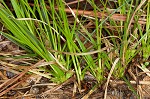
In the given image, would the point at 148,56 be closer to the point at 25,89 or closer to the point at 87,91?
the point at 87,91

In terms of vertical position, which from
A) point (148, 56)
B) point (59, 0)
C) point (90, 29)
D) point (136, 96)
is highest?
point (59, 0)

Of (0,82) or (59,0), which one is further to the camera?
(0,82)

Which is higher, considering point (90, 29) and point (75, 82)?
point (90, 29)

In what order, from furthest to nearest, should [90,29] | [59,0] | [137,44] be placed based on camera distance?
[90,29] < [137,44] < [59,0]

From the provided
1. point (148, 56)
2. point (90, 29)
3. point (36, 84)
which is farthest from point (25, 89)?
point (148, 56)

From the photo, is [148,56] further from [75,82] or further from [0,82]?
[0,82]

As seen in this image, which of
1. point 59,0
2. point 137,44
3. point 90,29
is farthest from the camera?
point 90,29

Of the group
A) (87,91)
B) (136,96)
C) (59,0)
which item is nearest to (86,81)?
(87,91)

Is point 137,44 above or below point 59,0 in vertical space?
below

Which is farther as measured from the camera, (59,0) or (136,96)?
(136,96)
